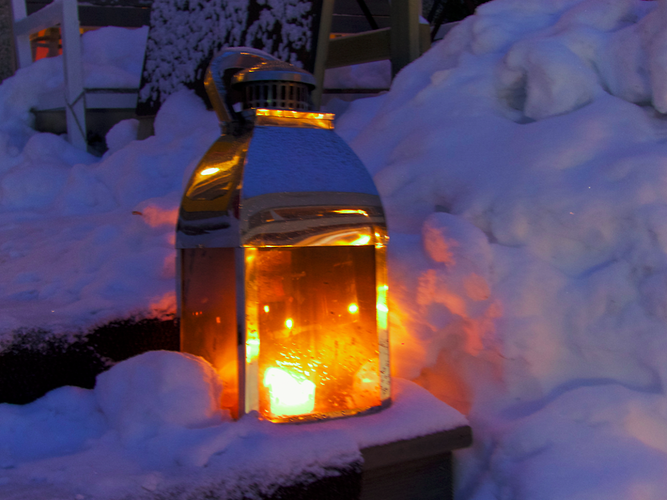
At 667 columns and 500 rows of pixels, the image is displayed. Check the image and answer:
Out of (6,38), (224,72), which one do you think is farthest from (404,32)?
(6,38)

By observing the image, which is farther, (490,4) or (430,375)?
(490,4)

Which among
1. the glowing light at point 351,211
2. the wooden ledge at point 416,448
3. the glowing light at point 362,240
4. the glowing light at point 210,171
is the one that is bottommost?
the wooden ledge at point 416,448

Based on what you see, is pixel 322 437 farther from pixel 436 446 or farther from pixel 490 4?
pixel 490 4

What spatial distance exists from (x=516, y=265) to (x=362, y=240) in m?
0.41

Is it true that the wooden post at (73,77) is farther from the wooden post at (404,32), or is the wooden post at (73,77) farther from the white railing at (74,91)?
the wooden post at (404,32)

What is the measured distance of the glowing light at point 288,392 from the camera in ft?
3.53

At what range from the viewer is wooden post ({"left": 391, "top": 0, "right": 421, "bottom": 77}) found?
2.48 m

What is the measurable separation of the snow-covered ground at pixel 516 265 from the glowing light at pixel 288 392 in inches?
5.0

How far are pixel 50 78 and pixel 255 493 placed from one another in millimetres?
3902

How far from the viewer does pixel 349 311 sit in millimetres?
1162

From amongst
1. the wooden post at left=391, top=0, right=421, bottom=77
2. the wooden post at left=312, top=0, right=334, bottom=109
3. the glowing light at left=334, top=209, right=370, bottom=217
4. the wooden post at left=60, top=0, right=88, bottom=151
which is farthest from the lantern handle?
the wooden post at left=60, top=0, right=88, bottom=151

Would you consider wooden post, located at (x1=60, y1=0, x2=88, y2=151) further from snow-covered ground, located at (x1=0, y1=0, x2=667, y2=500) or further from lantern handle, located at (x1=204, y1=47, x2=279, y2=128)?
lantern handle, located at (x1=204, y1=47, x2=279, y2=128)

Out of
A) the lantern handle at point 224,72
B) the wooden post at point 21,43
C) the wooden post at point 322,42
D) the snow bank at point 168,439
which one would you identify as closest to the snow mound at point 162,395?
the snow bank at point 168,439

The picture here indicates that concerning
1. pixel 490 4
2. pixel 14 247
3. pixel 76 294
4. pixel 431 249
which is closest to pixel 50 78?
pixel 14 247
